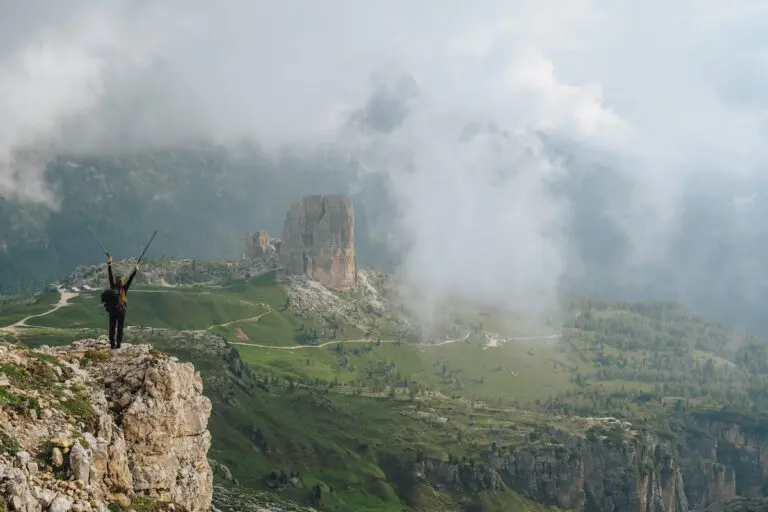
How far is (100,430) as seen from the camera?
41.6m

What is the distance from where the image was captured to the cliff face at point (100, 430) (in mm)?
35750

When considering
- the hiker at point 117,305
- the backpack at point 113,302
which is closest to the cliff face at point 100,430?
the hiker at point 117,305

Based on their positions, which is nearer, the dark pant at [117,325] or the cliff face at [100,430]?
the cliff face at [100,430]

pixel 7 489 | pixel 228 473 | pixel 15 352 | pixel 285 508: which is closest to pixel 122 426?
pixel 15 352

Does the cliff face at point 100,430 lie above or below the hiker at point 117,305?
below

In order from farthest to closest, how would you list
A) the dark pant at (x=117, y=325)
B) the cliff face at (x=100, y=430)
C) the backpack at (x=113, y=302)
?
the dark pant at (x=117, y=325) < the backpack at (x=113, y=302) < the cliff face at (x=100, y=430)

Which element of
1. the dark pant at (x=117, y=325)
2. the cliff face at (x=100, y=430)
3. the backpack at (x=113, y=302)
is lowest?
the cliff face at (x=100, y=430)

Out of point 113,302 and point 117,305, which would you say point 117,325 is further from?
point 113,302

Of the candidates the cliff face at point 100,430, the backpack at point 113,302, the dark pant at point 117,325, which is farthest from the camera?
the dark pant at point 117,325

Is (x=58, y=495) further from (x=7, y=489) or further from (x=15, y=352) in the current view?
(x=15, y=352)

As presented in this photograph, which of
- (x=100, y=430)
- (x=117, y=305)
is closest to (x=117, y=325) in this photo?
(x=117, y=305)

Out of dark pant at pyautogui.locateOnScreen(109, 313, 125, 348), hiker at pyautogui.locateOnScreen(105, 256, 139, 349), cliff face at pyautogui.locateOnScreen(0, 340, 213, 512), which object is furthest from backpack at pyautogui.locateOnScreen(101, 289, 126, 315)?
cliff face at pyautogui.locateOnScreen(0, 340, 213, 512)

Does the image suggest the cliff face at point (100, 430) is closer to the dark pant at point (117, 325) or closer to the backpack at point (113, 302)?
the dark pant at point (117, 325)

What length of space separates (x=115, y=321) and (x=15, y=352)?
887 centimetres
